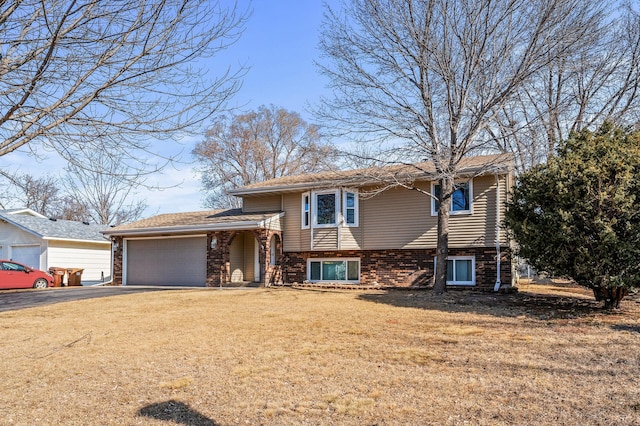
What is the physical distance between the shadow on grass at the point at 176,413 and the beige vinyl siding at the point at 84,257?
22.0 meters

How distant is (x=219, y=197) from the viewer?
36406mm

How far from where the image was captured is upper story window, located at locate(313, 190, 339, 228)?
18281 mm

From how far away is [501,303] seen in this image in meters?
12.2

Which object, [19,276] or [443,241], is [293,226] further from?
[19,276]

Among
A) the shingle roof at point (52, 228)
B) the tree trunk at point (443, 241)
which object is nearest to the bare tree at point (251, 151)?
the shingle roof at point (52, 228)

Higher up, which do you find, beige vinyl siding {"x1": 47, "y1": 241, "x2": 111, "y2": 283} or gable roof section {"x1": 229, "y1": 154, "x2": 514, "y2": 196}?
gable roof section {"x1": 229, "y1": 154, "x2": 514, "y2": 196}

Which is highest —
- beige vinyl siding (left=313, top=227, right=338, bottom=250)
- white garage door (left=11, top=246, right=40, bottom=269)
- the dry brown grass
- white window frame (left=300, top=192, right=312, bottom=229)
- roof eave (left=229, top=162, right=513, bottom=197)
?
roof eave (left=229, top=162, right=513, bottom=197)

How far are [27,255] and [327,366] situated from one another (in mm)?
23138

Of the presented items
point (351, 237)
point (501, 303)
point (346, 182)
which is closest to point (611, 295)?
point (501, 303)

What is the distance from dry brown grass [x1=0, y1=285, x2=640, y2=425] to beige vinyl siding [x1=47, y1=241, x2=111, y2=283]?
50.1 ft

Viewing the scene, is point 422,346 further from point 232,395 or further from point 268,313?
point 268,313

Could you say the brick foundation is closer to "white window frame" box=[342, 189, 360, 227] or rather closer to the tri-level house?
the tri-level house

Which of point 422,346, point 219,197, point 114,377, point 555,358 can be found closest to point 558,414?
point 555,358

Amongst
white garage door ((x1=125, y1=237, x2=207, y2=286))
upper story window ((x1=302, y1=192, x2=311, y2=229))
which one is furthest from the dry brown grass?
white garage door ((x1=125, y1=237, x2=207, y2=286))
